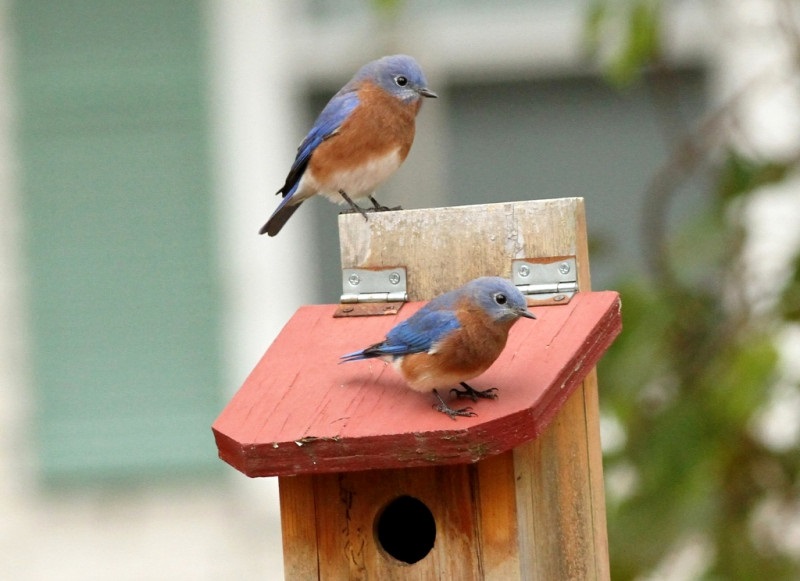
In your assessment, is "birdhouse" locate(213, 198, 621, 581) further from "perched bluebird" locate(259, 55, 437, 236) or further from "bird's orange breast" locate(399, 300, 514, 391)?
"perched bluebird" locate(259, 55, 437, 236)

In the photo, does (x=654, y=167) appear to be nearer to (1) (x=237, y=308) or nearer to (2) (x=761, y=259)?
(1) (x=237, y=308)

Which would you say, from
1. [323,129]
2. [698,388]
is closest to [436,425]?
[323,129]

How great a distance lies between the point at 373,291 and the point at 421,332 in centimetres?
36

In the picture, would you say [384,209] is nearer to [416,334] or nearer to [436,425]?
[416,334]

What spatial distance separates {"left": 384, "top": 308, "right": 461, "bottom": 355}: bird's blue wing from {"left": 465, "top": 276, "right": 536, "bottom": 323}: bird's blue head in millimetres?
56

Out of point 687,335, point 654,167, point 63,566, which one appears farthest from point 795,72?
point 63,566

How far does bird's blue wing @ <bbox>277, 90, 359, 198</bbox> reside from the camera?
3252 mm

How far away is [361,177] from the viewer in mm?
3238

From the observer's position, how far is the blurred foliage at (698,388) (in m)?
3.52

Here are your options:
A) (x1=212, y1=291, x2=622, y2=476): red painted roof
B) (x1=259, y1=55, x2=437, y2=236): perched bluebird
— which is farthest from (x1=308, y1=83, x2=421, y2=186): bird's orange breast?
(x1=212, y1=291, x2=622, y2=476): red painted roof

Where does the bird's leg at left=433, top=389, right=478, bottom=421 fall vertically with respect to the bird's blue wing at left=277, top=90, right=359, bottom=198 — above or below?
below

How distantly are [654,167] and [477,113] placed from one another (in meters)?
1.02

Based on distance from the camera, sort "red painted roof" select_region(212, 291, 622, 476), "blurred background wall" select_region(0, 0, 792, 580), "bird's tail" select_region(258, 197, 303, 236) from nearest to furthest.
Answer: "red painted roof" select_region(212, 291, 622, 476)
"bird's tail" select_region(258, 197, 303, 236)
"blurred background wall" select_region(0, 0, 792, 580)

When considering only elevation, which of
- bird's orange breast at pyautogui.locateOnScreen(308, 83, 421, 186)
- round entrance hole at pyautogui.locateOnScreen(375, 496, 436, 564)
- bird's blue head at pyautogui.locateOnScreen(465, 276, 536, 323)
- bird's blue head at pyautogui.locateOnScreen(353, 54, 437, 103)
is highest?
bird's blue head at pyautogui.locateOnScreen(353, 54, 437, 103)
